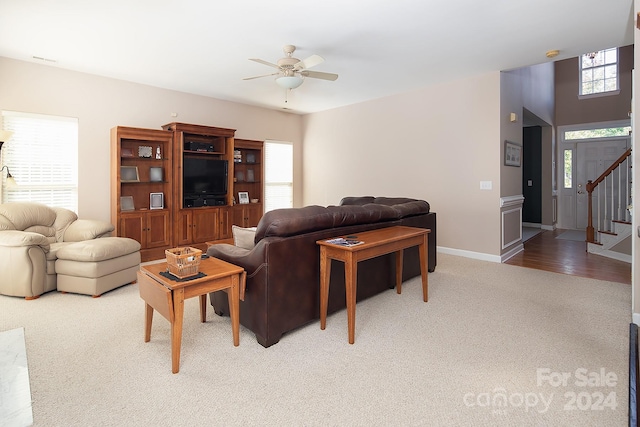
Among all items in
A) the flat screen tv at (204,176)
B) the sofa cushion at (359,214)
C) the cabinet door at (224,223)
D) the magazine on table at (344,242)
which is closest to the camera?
the magazine on table at (344,242)

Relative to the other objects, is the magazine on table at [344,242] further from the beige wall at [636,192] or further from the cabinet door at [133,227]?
the cabinet door at [133,227]

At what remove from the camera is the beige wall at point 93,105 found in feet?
14.5

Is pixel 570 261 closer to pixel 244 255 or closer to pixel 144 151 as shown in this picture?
pixel 244 255

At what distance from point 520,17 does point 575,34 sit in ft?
2.94

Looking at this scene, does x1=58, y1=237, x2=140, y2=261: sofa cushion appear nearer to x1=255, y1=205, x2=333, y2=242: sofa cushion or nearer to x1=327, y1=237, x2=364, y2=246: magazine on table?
x1=255, y1=205, x2=333, y2=242: sofa cushion

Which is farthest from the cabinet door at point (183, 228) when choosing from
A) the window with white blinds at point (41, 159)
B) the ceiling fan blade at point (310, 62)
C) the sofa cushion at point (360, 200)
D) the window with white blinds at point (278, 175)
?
the ceiling fan blade at point (310, 62)

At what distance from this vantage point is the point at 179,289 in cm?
208

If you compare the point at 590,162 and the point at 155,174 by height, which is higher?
the point at 590,162

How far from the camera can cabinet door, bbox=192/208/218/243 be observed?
5617mm

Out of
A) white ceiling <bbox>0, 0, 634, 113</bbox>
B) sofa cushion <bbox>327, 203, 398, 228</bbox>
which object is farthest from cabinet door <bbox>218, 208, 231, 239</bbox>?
sofa cushion <bbox>327, 203, 398, 228</bbox>

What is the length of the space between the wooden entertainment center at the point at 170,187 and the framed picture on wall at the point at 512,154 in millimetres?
4460

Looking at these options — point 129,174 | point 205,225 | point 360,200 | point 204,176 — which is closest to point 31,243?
point 129,174

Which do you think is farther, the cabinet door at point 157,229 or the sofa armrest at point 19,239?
the cabinet door at point 157,229

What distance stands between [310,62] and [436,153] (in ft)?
9.66
